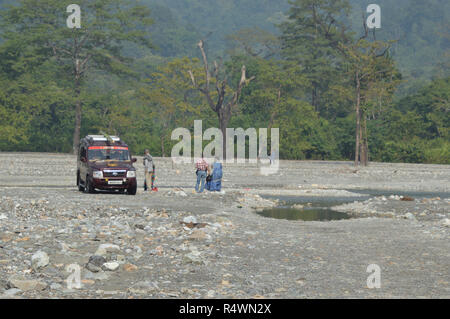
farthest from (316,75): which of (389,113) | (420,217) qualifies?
(420,217)

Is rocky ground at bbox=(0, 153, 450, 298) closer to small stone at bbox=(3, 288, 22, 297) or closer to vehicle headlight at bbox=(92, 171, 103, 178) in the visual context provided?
small stone at bbox=(3, 288, 22, 297)

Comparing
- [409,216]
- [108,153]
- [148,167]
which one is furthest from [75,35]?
[409,216]

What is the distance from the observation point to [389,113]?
66250 millimetres

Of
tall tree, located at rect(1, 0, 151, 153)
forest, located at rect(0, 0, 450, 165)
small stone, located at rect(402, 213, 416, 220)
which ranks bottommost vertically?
small stone, located at rect(402, 213, 416, 220)

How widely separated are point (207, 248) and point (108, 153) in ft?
45.1

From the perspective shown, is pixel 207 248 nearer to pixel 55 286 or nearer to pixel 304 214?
pixel 55 286

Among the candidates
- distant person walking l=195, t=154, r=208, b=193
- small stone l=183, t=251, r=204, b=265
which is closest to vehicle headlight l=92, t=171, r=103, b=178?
distant person walking l=195, t=154, r=208, b=193

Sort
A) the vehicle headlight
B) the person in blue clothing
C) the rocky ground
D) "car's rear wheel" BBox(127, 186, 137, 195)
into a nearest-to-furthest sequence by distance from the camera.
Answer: the rocky ground < the vehicle headlight < "car's rear wheel" BBox(127, 186, 137, 195) < the person in blue clothing

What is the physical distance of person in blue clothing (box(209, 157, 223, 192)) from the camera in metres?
28.4

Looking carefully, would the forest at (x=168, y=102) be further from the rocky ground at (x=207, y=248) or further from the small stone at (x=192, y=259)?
the small stone at (x=192, y=259)

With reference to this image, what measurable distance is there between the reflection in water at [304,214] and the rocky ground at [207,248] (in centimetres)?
65

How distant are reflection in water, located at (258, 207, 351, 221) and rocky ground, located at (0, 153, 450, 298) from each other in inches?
25.7

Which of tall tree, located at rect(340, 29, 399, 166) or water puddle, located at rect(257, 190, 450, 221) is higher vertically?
tall tree, located at rect(340, 29, 399, 166)
